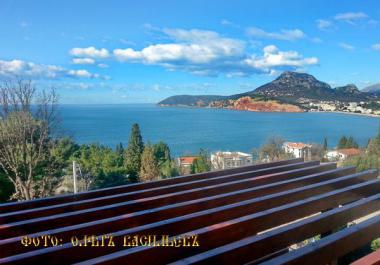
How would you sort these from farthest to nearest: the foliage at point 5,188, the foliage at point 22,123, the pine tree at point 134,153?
the pine tree at point 134,153, the foliage at point 5,188, the foliage at point 22,123

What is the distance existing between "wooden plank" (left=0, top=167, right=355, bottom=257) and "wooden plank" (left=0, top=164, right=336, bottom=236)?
11 centimetres

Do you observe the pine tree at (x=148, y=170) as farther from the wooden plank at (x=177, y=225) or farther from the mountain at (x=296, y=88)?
the mountain at (x=296, y=88)

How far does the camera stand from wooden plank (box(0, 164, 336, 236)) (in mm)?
1345

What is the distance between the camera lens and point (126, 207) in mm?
1576

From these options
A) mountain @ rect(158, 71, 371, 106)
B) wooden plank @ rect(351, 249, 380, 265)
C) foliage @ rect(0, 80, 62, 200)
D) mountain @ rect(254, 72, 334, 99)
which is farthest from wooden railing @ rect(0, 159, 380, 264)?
mountain @ rect(254, 72, 334, 99)

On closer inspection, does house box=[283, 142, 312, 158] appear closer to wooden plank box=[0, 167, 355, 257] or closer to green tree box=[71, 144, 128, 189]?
green tree box=[71, 144, 128, 189]

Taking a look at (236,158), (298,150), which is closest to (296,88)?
(298,150)

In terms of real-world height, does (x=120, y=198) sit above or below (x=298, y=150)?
above

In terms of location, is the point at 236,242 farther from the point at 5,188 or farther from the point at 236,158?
the point at 236,158

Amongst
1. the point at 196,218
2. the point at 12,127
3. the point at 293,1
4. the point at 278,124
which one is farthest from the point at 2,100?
the point at 278,124

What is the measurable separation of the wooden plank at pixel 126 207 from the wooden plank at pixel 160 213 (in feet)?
0.37

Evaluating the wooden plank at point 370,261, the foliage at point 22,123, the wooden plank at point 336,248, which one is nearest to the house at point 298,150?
the foliage at point 22,123

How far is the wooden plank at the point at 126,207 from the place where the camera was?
52.9 inches

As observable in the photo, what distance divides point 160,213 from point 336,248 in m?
0.73
